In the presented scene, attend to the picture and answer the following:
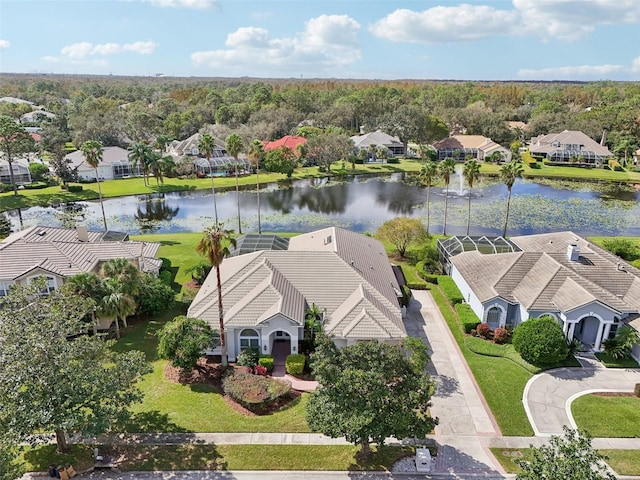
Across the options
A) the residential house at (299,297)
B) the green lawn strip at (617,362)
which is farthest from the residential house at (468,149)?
the green lawn strip at (617,362)

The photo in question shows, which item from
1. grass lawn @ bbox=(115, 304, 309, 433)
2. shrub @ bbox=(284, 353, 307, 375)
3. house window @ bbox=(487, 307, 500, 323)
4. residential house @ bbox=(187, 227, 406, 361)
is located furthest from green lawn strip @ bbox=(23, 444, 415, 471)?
house window @ bbox=(487, 307, 500, 323)

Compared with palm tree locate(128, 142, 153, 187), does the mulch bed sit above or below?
below

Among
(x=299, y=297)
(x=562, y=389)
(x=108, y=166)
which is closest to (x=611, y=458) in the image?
(x=562, y=389)

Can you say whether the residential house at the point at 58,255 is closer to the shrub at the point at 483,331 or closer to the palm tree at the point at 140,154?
the shrub at the point at 483,331

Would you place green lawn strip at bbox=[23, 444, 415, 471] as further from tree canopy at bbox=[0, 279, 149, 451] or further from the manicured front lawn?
the manicured front lawn

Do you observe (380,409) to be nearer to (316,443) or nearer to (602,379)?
(316,443)
